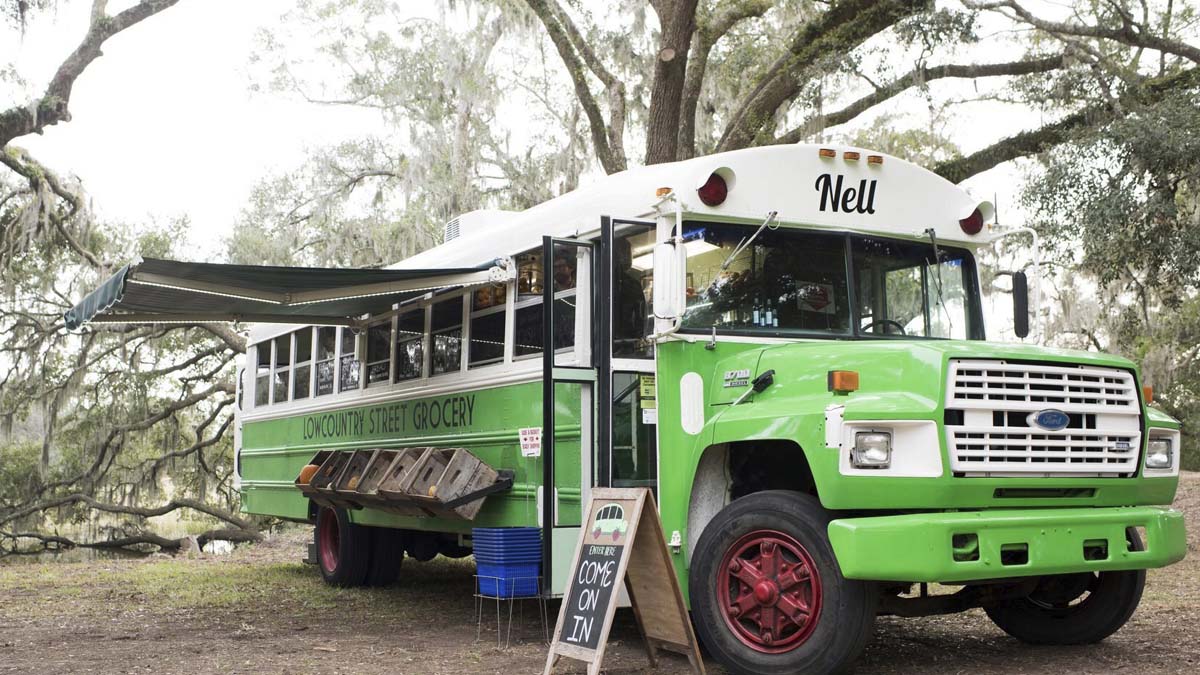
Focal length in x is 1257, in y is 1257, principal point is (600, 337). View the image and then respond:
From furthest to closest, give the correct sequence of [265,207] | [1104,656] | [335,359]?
[265,207], [335,359], [1104,656]

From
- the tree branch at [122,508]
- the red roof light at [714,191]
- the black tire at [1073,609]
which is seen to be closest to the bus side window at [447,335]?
the red roof light at [714,191]

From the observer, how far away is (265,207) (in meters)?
21.7

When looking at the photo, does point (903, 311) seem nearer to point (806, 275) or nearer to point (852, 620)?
point (806, 275)

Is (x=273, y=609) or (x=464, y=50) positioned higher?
(x=464, y=50)

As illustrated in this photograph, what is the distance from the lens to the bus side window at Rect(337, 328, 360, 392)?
10.1 m

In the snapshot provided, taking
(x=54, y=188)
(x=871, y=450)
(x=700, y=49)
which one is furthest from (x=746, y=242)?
(x=54, y=188)

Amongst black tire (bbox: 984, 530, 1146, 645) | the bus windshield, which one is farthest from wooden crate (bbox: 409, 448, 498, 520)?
black tire (bbox: 984, 530, 1146, 645)

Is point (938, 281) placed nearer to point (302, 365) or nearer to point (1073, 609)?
point (1073, 609)

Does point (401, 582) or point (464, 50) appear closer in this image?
point (401, 582)

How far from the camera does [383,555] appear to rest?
10672mm

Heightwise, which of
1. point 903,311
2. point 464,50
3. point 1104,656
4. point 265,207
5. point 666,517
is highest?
point 464,50

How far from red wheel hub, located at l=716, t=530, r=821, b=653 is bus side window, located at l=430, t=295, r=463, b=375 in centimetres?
320

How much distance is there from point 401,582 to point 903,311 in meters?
6.11

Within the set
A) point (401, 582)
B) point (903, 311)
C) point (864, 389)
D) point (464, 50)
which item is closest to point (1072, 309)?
point (464, 50)
